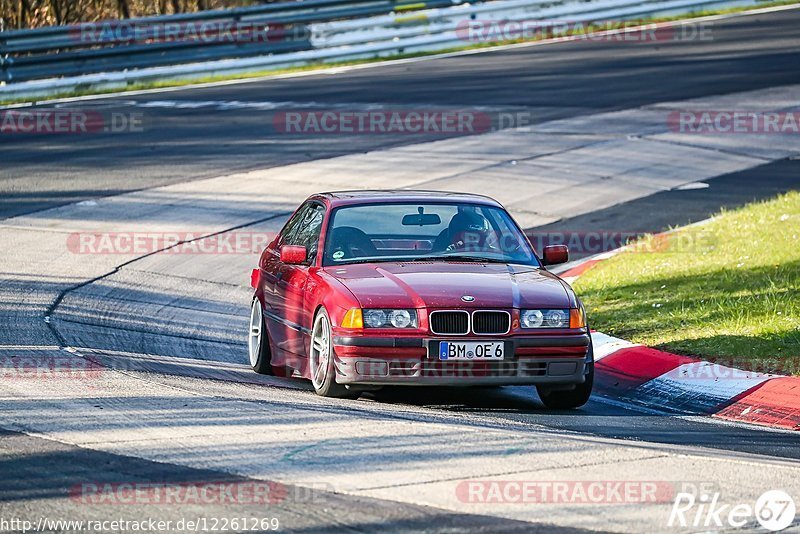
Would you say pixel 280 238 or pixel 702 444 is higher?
pixel 280 238

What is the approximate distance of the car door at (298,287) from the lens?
9531mm

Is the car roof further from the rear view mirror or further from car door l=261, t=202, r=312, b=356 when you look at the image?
car door l=261, t=202, r=312, b=356

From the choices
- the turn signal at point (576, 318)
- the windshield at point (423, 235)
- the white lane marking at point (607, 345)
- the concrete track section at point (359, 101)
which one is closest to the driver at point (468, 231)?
the windshield at point (423, 235)

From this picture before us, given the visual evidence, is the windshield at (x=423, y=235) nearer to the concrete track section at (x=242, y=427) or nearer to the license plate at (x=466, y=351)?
the concrete track section at (x=242, y=427)

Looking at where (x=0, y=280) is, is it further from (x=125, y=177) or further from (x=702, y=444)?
(x=702, y=444)

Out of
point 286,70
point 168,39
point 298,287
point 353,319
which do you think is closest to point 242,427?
point 353,319

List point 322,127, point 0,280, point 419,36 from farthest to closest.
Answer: point 419,36
point 322,127
point 0,280

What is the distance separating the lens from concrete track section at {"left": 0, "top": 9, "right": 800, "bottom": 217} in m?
19.3

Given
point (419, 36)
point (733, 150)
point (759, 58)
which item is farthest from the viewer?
point (419, 36)

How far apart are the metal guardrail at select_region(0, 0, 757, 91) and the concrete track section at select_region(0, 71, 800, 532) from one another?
1059 cm

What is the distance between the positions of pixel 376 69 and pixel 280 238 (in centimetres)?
1784

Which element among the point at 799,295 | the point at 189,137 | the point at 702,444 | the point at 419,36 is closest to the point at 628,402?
the point at 702,444

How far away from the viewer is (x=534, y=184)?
18.5 m

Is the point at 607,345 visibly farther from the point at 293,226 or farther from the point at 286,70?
the point at 286,70
